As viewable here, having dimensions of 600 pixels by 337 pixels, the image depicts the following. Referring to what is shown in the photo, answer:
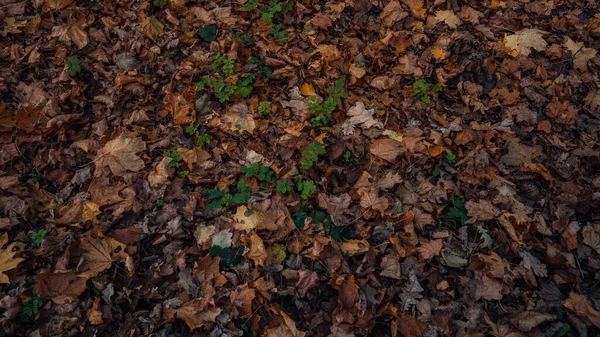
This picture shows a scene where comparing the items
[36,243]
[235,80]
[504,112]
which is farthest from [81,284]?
[504,112]

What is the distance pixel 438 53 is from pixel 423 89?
50 centimetres

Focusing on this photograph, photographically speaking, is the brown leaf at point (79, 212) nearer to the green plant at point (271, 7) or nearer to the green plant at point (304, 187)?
the green plant at point (304, 187)

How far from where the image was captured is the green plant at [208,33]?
12.1 feet

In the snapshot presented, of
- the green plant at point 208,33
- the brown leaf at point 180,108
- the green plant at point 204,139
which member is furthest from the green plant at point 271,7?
the green plant at point 204,139

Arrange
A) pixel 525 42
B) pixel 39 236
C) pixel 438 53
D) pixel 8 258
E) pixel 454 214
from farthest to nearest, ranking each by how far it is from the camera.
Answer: pixel 525 42
pixel 438 53
pixel 454 214
pixel 39 236
pixel 8 258

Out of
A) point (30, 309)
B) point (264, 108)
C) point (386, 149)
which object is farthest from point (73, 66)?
point (386, 149)

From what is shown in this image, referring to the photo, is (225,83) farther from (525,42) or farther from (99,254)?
(525,42)

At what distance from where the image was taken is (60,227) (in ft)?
8.75

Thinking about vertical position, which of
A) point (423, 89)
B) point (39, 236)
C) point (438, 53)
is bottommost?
point (39, 236)

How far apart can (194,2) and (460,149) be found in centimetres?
298

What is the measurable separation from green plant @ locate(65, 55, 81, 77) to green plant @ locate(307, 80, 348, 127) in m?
2.07

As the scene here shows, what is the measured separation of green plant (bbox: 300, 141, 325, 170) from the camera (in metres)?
2.91

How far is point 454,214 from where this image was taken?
9.27 feet

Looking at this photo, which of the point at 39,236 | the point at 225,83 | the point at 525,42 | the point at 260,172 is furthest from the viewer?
the point at 525,42
